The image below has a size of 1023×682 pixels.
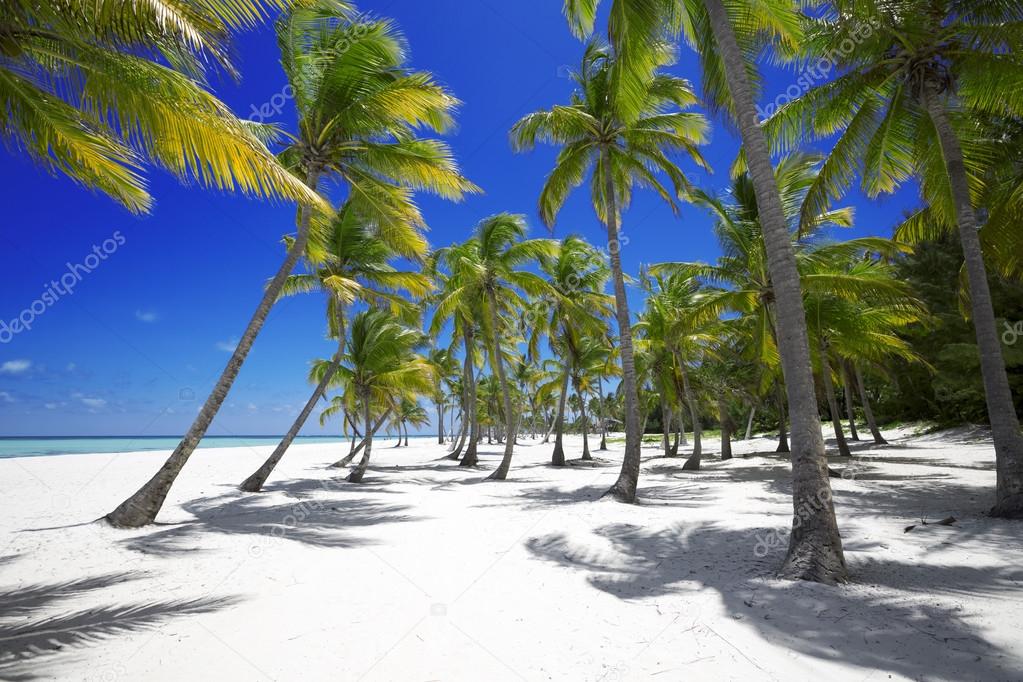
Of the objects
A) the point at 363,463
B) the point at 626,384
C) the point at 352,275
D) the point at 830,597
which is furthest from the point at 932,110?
the point at 363,463

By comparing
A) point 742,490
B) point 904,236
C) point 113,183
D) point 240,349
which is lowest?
point 742,490

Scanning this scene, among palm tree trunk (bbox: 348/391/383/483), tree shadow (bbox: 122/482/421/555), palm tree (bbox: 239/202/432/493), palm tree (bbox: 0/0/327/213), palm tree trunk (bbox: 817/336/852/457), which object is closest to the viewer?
palm tree (bbox: 0/0/327/213)

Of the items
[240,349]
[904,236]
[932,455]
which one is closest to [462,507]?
[240,349]

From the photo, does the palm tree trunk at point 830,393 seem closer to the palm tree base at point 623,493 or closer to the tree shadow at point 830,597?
the palm tree base at point 623,493

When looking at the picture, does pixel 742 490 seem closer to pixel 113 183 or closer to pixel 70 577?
pixel 70 577

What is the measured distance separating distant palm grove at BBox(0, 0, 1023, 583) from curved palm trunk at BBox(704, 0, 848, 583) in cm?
2

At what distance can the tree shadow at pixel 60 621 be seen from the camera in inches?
122

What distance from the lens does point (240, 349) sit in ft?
26.9

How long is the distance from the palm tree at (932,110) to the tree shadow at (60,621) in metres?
10.1

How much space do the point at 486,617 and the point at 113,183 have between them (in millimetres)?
6724

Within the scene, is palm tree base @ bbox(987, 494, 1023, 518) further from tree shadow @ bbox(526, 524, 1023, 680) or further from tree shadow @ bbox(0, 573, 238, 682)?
tree shadow @ bbox(0, 573, 238, 682)

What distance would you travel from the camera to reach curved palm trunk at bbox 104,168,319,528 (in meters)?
7.00

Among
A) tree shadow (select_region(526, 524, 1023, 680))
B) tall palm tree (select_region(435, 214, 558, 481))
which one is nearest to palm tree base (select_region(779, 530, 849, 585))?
tree shadow (select_region(526, 524, 1023, 680))

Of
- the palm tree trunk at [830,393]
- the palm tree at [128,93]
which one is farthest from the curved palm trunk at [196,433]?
the palm tree trunk at [830,393]
